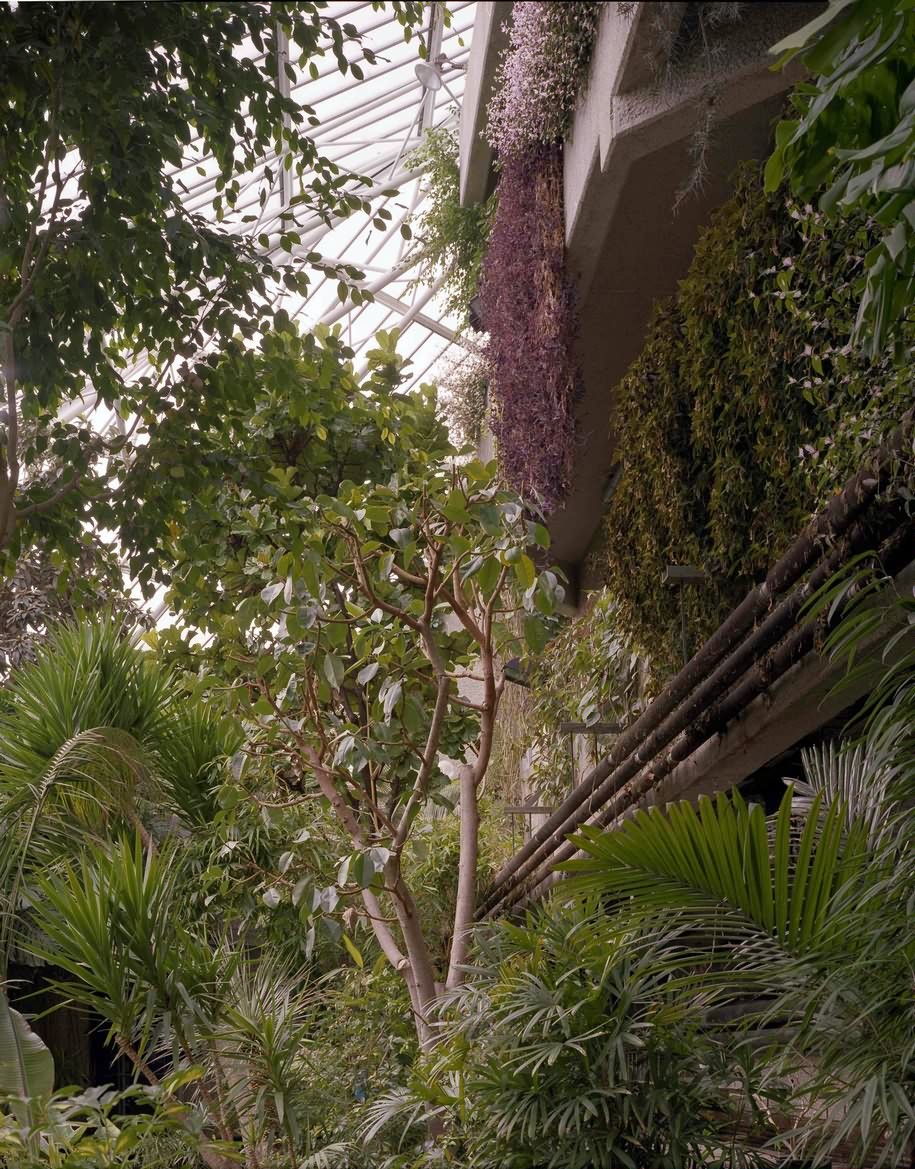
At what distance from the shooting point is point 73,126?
3732mm

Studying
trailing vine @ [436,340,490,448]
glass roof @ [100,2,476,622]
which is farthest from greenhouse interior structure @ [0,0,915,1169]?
trailing vine @ [436,340,490,448]

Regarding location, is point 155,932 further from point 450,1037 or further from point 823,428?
point 823,428

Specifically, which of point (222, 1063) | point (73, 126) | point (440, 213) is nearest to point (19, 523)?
point (73, 126)

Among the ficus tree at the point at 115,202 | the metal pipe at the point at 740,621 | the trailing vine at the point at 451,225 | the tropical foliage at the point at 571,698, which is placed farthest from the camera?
the trailing vine at the point at 451,225

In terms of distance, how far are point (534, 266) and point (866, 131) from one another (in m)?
3.42

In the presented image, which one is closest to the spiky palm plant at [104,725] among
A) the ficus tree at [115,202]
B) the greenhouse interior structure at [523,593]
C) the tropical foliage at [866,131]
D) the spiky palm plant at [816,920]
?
the greenhouse interior structure at [523,593]

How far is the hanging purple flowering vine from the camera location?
4602 mm

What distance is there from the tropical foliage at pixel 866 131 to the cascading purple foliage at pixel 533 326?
2857 millimetres

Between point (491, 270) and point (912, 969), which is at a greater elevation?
point (491, 270)

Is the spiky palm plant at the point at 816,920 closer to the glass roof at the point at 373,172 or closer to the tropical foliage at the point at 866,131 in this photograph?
the tropical foliage at the point at 866,131

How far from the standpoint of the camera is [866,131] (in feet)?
5.67

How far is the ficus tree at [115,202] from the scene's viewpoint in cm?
362

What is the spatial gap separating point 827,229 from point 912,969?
1691 millimetres

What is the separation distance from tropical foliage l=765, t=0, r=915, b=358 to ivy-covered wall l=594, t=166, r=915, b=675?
1.83 feet
